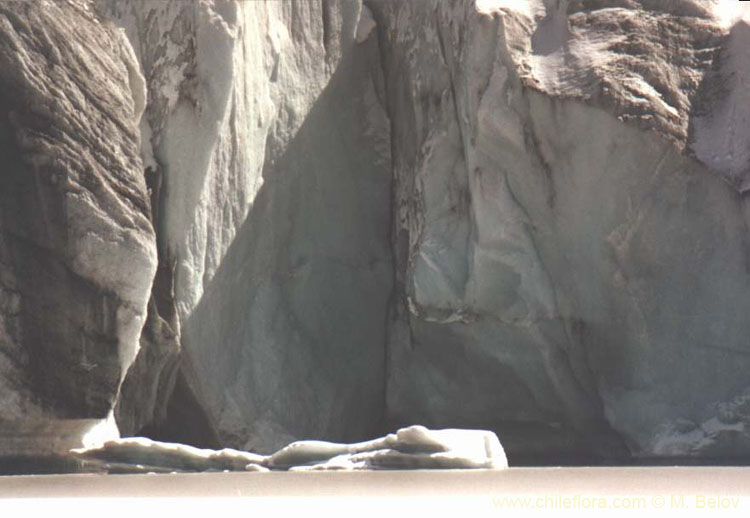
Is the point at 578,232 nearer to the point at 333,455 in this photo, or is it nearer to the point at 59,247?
the point at 333,455

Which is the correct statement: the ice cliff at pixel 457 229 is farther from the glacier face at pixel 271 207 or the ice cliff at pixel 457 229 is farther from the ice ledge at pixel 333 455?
the ice ledge at pixel 333 455

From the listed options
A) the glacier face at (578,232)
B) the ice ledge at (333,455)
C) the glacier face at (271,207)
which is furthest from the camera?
the glacier face at (578,232)

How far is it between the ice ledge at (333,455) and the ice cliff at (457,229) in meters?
1.12

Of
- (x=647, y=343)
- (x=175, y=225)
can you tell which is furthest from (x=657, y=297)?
(x=175, y=225)

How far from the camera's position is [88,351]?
6.99m

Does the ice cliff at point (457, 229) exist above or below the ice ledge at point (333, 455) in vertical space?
above

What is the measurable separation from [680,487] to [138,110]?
320 cm

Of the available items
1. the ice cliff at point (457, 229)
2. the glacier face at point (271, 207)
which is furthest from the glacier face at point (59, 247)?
the glacier face at point (271, 207)

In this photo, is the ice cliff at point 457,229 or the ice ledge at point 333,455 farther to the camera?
the ice cliff at point 457,229

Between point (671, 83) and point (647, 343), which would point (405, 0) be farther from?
point (647, 343)

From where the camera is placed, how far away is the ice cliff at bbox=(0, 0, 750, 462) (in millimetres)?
8773

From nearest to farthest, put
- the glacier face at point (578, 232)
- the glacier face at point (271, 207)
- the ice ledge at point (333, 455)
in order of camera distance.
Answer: the ice ledge at point (333, 455) → the glacier face at point (271, 207) → the glacier face at point (578, 232)

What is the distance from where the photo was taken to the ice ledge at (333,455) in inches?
268

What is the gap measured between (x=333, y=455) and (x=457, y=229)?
2.86 meters
